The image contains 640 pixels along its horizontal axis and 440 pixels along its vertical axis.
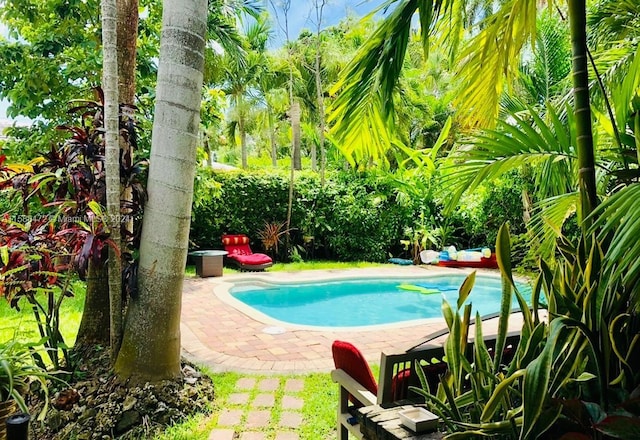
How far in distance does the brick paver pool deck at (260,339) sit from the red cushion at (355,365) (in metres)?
1.22

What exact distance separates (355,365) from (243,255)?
31.3 ft

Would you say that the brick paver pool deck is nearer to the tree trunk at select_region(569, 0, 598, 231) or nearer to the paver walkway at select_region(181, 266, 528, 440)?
the paver walkway at select_region(181, 266, 528, 440)

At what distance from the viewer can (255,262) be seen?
1126cm

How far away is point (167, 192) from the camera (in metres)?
3.48

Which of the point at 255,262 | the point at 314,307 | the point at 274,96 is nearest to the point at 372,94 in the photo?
the point at 314,307

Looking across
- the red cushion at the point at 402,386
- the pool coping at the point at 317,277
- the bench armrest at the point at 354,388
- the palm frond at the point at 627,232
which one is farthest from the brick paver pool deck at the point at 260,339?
the palm frond at the point at 627,232

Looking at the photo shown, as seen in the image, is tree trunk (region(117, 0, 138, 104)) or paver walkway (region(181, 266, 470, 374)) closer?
tree trunk (region(117, 0, 138, 104))

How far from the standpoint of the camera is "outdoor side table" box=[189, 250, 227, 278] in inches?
400

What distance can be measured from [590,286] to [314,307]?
26.4 ft

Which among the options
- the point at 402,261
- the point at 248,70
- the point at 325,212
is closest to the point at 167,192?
the point at 325,212

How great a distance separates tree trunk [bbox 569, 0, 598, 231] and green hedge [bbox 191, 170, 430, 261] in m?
11.0

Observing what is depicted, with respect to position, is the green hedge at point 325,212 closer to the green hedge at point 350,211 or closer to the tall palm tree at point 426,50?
the green hedge at point 350,211

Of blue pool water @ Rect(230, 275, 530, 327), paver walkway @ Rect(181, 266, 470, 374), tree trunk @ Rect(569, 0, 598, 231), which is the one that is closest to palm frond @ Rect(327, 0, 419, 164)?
tree trunk @ Rect(569, 0, 598, 231)

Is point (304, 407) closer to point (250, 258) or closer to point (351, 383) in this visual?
point (351, 383)
